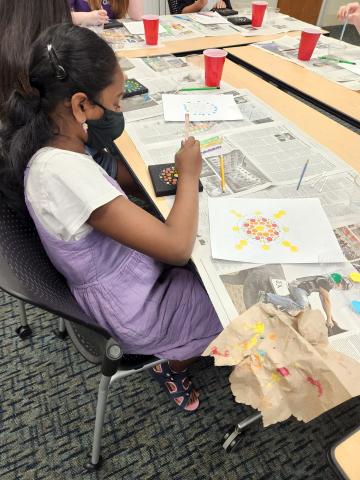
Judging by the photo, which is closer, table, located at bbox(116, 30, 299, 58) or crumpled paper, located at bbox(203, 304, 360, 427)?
crumpled paper, located at bbox(203, 304, 360, 427)

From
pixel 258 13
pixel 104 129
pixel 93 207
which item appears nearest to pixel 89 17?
pixel 258 13

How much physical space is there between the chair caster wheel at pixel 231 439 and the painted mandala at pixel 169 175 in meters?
0.74

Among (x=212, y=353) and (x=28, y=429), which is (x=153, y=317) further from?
(x=28, y=429)

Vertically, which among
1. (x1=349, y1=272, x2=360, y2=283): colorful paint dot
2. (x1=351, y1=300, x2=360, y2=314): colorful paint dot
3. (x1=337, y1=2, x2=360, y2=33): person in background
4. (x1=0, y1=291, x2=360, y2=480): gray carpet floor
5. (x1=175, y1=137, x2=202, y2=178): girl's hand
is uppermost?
(x1=337, y1=2, x2=360, y2=33): person in background

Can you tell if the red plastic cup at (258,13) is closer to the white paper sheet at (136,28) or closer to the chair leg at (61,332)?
the white paper sheet at (136,28)

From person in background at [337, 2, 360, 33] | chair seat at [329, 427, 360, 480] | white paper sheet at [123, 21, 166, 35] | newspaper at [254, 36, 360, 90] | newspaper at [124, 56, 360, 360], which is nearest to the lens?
chair seat at [329, 427, 360, 480]

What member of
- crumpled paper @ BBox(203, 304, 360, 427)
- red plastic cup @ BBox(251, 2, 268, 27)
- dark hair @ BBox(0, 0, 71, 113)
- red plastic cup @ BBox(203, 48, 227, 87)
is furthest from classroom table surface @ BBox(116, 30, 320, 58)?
crumpled paper @ BBox(203, 304, 360, 427)

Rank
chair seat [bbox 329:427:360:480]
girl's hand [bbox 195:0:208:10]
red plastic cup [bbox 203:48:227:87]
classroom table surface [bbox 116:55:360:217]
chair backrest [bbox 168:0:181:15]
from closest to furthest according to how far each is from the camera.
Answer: chair seat [bbox 329:427:360:480] → classroom table surface [bbox 116:55:360:217] → red plastic cup [bbox 203:48:227:87] → girl's hand [bbox 195:0:208:10] → chair backrest [bbox 168:0:181:15]

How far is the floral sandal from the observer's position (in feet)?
3.75

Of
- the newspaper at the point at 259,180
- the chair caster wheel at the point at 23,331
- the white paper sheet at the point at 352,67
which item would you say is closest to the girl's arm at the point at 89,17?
the newspaper at the point at 259,180

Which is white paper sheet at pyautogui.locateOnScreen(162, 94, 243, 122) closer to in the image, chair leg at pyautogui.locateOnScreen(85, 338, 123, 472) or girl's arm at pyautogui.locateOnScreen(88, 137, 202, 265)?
girl's arm at pyautogui.locateOnScreen(88, 137, 202, 265)

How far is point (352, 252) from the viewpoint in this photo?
2.42 feet

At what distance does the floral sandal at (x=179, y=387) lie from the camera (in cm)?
114

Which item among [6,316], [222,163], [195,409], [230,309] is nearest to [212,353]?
[230,309]
